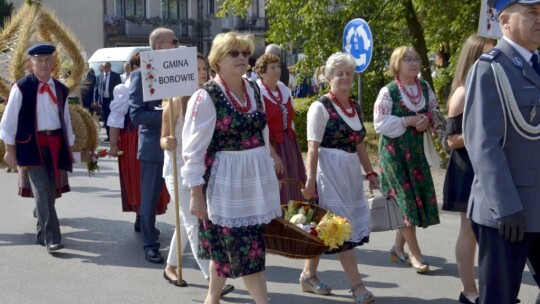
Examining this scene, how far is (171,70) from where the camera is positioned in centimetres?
621

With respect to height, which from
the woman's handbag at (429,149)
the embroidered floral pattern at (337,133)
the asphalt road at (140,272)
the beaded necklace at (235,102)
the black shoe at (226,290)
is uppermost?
the beaded necklace at (235,102)

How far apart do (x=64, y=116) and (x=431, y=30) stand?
33.3 ft

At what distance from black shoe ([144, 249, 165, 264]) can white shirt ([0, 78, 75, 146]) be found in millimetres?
1404

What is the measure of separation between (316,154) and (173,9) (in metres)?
51.7

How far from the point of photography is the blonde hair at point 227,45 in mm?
4988

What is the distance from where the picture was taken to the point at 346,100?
20.1 feet

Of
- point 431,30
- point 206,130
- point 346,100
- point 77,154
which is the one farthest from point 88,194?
point 431,30

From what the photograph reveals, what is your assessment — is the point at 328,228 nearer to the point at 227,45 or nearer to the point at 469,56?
the point at 227,45

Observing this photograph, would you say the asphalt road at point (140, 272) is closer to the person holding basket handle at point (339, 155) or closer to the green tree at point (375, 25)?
the person holding basket handle at point (339, 155)

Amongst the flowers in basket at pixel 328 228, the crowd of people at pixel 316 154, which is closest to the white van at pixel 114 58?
the crowd of people at pixel 316 154

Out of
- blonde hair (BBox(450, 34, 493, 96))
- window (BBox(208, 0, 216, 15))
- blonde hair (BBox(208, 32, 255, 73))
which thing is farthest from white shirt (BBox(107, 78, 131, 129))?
window (BBox(208, 0, 216, 15))

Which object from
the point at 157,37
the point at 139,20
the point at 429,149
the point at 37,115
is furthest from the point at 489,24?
the point at 139,20

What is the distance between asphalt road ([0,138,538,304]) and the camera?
6363 mm

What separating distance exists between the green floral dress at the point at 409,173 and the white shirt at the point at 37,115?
118 inches
